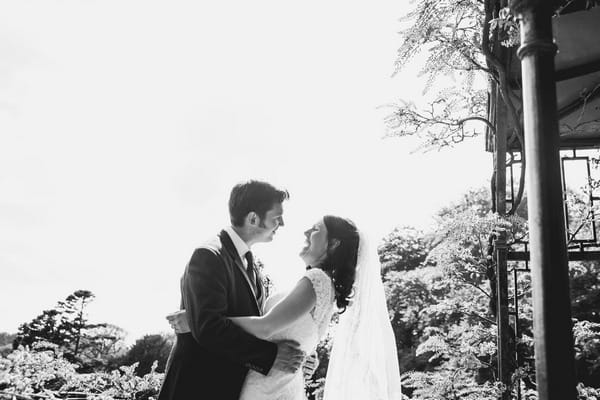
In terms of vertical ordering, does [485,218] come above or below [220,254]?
above

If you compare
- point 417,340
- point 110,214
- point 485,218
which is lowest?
point 417,340

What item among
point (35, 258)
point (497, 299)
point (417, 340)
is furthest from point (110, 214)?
point (497, 299)

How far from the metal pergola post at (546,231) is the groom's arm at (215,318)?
1178 mm

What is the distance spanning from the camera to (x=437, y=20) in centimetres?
389

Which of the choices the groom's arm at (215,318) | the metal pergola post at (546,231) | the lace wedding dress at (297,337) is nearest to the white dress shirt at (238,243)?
the groom's arm at (215,318)

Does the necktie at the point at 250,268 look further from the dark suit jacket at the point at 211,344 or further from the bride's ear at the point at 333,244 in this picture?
the bride's ear at the point at 333,244

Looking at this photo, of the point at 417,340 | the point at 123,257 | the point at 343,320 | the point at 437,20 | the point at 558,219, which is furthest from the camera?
the point at 123,257

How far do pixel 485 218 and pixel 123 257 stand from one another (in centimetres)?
2747

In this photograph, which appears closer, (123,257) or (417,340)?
(417,340)

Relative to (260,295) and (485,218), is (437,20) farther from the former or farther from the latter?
(260,295)

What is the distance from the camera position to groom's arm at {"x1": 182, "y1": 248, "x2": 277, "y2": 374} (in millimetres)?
2039

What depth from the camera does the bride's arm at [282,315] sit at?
217 cm

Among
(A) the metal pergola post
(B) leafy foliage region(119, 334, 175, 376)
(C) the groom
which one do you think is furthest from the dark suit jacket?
(B) leafy foliage region(119, 334, 175, 376)

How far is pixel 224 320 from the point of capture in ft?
6.75
